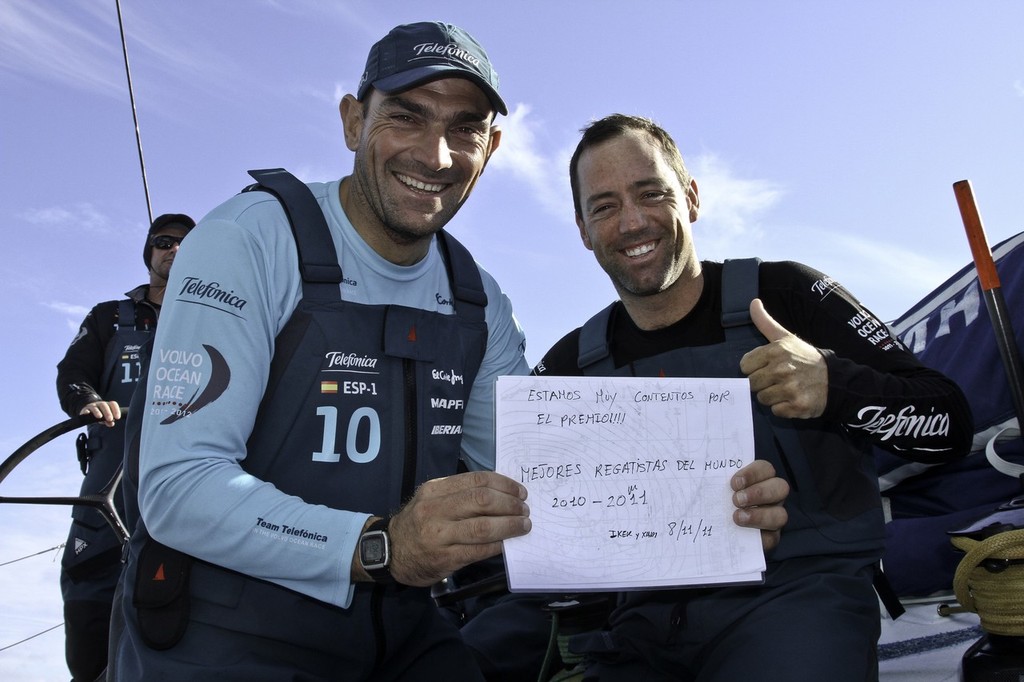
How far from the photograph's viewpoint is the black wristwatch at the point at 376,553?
1.91 metres

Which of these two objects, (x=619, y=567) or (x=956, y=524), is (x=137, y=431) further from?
(x=956, y=524)

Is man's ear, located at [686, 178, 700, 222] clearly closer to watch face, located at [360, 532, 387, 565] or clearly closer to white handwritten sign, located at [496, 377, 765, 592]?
white handwritten sign, located at [496, 377, 765, 592]

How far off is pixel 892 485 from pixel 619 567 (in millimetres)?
1923

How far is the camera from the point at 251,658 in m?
2.14

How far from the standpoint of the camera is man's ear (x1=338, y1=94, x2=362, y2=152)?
2797 mm

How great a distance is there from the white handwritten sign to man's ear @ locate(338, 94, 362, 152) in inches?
48.4

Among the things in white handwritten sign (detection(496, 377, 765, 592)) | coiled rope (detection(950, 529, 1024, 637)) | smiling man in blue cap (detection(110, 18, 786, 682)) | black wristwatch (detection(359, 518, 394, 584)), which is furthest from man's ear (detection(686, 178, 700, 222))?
black wristwatch (detection(359, 518, 394, 584))

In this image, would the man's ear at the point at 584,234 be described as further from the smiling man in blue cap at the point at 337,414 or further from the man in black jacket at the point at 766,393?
the smiling man in blue cap at the point at 337,414

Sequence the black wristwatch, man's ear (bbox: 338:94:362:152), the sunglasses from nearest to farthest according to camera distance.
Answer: the black wristwatch
man's ear (bbox: 338:94:362:152)
the sunglasses

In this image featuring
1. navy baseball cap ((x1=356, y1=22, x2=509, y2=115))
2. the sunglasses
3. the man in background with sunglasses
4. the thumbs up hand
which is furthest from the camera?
the sunglasses

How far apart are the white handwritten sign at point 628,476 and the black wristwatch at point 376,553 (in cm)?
30

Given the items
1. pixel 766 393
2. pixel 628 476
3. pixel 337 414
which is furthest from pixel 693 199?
pixel 337 414

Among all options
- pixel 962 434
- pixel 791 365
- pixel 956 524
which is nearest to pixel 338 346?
pixel 791 365

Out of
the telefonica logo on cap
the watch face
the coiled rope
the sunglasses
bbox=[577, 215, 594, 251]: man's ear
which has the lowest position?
the coiled rope
